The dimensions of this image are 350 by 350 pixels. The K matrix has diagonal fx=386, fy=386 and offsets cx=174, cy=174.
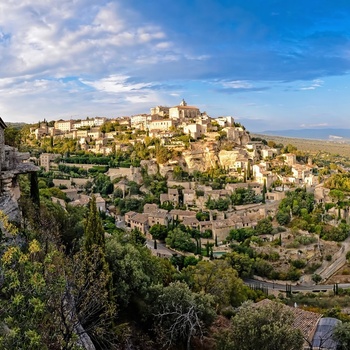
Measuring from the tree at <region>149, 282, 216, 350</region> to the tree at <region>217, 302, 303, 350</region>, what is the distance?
3.43 ft

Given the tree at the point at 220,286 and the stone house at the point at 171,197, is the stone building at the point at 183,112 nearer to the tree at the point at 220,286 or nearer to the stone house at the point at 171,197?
the stone house at the point at 171,197

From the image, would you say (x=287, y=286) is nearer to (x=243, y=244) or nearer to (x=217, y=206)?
(x=243, y=244)

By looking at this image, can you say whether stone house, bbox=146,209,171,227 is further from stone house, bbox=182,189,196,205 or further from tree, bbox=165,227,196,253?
stone house, bbox=182,189,196,205

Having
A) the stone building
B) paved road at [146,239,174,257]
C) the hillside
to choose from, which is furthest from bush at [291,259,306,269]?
the hillside

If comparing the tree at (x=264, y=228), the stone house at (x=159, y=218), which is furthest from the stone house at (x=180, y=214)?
the tree at (x=264, y=228)

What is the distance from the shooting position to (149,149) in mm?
53750

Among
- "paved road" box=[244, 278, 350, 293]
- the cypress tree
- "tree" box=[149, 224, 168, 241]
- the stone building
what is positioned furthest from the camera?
the stone building

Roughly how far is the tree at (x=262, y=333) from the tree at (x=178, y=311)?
1.04 m

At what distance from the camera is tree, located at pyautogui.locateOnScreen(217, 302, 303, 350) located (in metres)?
7.94

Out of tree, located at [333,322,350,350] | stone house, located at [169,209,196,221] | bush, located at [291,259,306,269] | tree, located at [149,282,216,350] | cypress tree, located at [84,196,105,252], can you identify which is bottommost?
bush, located at [291,259,306,269]

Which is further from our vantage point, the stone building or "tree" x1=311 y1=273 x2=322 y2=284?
the stone building

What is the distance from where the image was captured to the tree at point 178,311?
9484 mm

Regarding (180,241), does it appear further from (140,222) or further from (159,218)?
(140,222)

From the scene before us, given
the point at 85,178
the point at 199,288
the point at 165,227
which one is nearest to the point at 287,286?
the point at 165,227
